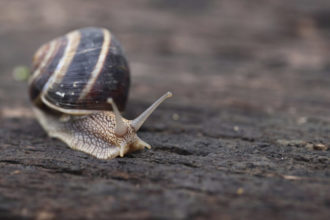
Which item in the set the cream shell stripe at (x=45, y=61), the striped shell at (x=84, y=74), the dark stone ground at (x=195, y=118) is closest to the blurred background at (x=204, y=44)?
the dark stone ground at (x=195, y=118)

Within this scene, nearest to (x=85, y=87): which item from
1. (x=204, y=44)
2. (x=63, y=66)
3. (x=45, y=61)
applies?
(x=63, y=66)

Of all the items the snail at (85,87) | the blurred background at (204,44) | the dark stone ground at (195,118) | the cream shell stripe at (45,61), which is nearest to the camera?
the dark stone ground at (195,118)

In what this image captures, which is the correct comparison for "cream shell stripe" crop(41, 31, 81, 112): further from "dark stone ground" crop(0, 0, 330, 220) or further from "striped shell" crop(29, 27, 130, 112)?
"dark stone ground" crop(0, 0, 330, 220)

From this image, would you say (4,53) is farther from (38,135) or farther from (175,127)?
(175,127)

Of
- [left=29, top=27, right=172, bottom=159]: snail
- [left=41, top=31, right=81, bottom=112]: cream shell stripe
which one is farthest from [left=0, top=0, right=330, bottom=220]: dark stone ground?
[left=41, top=31, right=81, bottom=112]: cream shell stripe

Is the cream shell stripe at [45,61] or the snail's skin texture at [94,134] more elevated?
the cream shell stripe at [45,61]

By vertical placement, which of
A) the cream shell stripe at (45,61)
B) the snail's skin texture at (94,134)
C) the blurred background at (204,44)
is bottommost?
the snail's skin texture at (94,134)

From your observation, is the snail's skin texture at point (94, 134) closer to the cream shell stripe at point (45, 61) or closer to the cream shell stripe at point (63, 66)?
the cream shell stripe at point (63, 66)

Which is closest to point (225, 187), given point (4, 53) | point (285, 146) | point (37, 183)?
point (285, 146)
